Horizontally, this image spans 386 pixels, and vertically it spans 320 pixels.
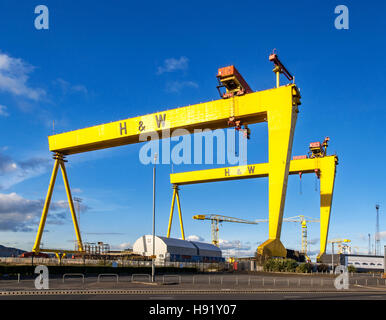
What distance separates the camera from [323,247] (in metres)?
56.8

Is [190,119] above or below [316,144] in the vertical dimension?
below

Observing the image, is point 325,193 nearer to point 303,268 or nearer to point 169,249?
point 303,268

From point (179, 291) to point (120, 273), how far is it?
69.7 ft

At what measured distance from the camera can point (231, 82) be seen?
117 ft

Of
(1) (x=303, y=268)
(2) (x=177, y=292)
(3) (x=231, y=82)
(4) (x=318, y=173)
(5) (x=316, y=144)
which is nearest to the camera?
(2) (x=177, y=292)

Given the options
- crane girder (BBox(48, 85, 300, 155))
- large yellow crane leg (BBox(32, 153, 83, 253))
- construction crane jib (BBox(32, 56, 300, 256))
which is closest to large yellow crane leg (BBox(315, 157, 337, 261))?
construction crane jib (BBox(32, 56, 300, 256))

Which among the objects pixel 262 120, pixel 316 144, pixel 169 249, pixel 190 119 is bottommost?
pixel 169 249

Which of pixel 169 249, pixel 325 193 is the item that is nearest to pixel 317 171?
pixel 325 193

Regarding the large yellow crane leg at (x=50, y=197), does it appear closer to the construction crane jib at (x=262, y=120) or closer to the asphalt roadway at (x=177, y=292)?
the construction crane jib at (x=262, y=120)

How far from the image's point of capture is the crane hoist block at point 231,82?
1372 inches

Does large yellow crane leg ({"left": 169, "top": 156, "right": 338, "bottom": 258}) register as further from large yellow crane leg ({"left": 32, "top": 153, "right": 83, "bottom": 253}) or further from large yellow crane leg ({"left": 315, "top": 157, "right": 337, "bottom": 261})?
large yellow crane leg ({"left": 32, "top": 153, "right": 83, "bottom": 253})

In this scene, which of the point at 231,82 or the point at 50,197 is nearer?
the point at 231,82

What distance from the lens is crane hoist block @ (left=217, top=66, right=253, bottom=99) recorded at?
1372 inches
